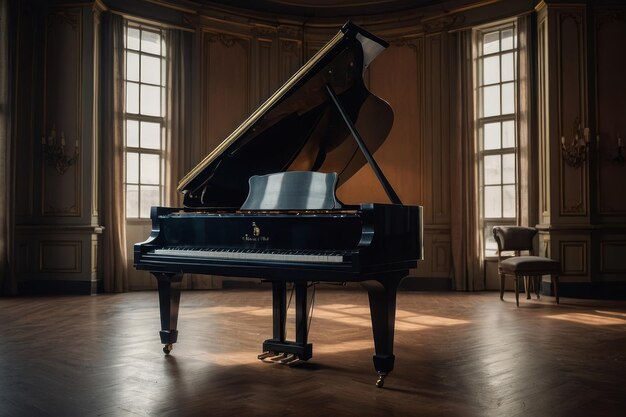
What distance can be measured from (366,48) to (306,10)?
5806 millimetres

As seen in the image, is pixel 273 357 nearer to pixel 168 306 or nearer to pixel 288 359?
pixel 288 359

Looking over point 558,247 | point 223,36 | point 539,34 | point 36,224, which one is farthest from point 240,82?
point 558,247

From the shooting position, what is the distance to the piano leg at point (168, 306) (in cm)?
395

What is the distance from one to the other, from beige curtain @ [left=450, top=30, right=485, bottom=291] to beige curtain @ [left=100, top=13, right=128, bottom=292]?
4329mm

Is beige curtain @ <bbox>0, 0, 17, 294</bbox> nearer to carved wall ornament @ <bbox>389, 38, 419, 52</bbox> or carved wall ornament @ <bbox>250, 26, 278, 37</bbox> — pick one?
carved wall ornament @ <bbox>250, 26, 278, 37</bbox>

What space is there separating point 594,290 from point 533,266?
116 cm

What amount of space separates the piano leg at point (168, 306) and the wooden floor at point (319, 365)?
0.33ft

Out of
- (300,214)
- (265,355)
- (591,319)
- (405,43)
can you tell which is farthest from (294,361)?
(405,43)

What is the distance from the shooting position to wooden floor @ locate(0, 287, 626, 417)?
2.84m

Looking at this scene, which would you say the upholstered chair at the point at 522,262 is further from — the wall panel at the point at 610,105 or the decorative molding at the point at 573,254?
the wall panel at the point at 610,105

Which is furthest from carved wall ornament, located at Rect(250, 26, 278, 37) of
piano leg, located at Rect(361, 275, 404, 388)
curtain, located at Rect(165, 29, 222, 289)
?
piano leg, located at Rect(361, 275, 404, 388)

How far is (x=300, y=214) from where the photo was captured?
10.9 feet

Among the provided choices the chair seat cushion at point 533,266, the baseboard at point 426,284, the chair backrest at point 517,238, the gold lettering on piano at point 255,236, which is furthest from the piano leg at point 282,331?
the baseboard at point 426,284

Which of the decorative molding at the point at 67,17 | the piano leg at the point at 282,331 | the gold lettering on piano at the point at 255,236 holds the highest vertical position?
the decorative molding at the point at 67,17
